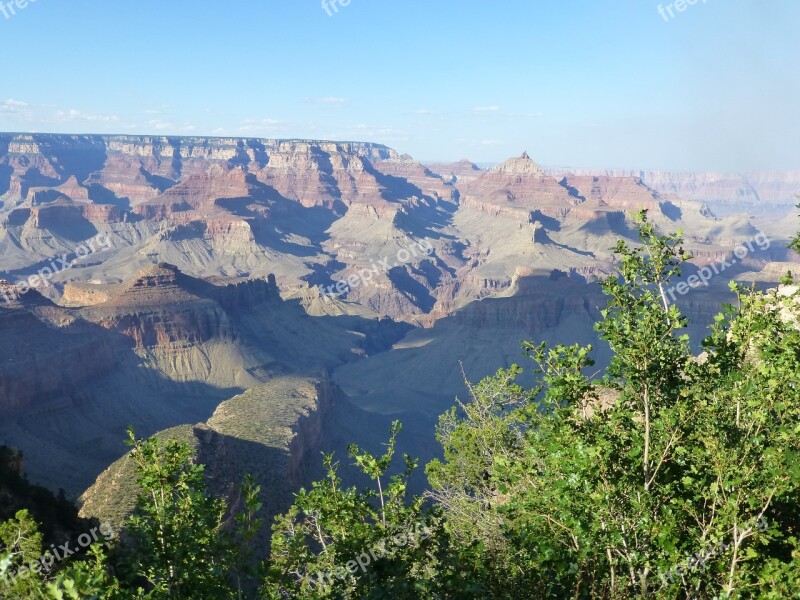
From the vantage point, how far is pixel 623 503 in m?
10.3

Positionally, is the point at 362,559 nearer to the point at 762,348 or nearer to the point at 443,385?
the point at 762,348

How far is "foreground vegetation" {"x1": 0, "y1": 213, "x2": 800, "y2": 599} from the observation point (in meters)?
9.81

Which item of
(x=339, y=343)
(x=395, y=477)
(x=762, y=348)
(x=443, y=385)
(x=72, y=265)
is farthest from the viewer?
(x=72, y=265)

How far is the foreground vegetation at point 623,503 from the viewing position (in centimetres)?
981

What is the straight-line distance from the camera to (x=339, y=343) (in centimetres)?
13038

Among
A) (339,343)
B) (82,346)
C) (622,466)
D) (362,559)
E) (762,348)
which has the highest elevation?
(762,348)

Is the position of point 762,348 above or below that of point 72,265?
above

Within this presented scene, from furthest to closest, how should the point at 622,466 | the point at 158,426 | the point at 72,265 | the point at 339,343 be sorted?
the point at 72,265 → the point at 339,343 → the point at 158,426 → the point at 622,466

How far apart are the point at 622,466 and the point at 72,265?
210 m

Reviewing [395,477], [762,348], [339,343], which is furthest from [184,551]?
[339,343]

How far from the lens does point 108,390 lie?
82.8 metres

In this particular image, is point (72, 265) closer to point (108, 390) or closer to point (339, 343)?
point (339, 343)

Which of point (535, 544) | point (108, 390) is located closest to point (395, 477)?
point (535, 544)

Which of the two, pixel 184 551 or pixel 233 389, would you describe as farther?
pixel 233 389
